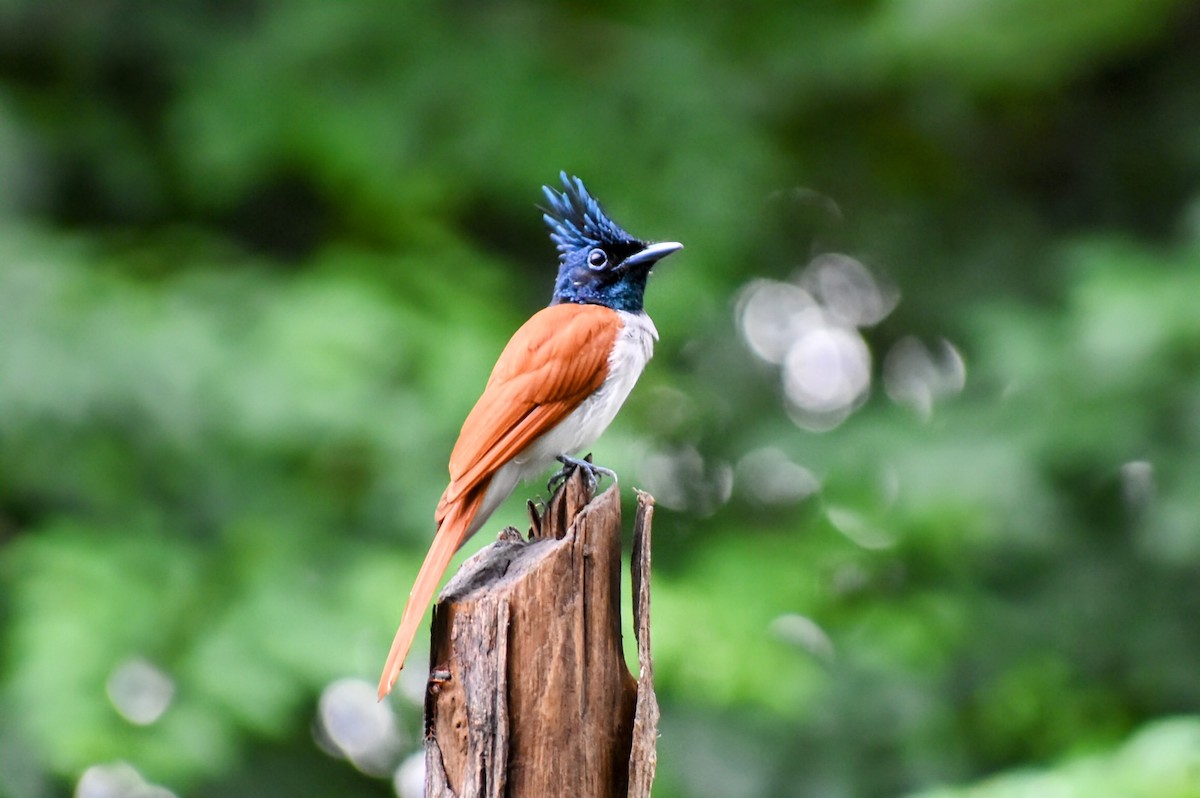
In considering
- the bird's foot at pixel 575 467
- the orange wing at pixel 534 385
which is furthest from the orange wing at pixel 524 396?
the bird's foot at pixel 575 467

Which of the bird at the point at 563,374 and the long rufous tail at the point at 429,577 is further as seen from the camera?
the bird at the point at 563,374

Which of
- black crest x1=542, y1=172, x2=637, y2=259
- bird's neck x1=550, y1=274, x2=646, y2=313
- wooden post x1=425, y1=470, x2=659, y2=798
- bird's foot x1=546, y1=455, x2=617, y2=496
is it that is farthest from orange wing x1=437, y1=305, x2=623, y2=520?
wooden post x1=425, y1=470, x2=659, y2=798

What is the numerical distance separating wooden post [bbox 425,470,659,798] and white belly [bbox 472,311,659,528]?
108 cm

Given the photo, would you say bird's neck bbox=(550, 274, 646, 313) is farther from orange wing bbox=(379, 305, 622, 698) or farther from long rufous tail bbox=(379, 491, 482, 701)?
long rufous tail bbox=(379, 491, 482, 701)

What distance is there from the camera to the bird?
13.2 ft

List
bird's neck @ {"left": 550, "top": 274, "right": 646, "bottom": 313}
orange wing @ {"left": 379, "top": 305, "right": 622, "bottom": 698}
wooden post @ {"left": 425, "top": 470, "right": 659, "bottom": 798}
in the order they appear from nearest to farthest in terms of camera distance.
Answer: wooden post @ {"left": 425, "top": 470, "right": 659, "bottom": 798}
orange wing @ {"left": 379, "top": 305, "right": 622, "bottom": 698}
bird's neck @ {"left": 550, "top": 274, "right": 646, "bottom": 313}

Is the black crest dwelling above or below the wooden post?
above

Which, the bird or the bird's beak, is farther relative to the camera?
the bird's beak

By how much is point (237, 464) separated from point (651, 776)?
3.88 meters

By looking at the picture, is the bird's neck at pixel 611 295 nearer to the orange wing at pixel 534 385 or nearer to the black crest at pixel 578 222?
the black crest at pixel 578 222

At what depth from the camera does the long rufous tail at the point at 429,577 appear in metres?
3.19

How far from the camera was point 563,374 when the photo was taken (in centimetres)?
434

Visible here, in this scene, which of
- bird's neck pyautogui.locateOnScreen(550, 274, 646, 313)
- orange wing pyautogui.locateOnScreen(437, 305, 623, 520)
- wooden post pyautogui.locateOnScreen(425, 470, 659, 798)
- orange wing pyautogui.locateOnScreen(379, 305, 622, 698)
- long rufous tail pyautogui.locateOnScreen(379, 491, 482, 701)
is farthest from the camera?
bird's neck pyautogui.locateOnScreen(550, 274, 646, 313)

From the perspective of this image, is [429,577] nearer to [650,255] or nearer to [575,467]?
[575,467]
